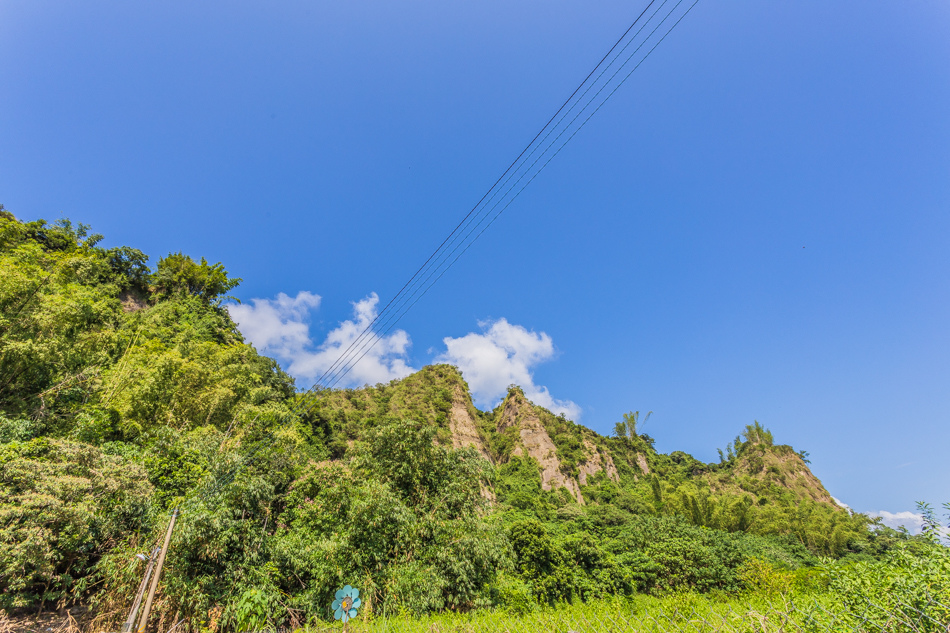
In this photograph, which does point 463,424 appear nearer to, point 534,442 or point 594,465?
point 534,442

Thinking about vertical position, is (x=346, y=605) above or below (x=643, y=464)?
below

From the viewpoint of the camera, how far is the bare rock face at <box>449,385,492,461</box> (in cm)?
4619

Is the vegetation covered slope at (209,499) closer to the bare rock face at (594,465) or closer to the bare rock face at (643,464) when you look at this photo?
the bare rock face at (594,465)

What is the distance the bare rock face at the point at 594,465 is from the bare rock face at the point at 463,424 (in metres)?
14.5

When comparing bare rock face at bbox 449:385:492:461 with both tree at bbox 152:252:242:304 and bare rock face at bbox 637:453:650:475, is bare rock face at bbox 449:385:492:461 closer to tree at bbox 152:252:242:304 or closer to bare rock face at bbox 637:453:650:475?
tree at bbox 152:252:242:304

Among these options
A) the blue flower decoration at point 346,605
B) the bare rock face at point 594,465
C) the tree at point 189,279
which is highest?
the tree at point 189,279

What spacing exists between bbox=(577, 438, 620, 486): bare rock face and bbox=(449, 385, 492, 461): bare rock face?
47.6 ft

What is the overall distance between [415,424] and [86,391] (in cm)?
1139

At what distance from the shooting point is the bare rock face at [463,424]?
152 ft

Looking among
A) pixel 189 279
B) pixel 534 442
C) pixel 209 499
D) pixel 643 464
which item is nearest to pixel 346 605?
pixel 209 499

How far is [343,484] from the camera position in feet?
35.2

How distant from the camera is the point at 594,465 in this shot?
56312mm

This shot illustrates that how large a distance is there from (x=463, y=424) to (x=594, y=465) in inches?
920

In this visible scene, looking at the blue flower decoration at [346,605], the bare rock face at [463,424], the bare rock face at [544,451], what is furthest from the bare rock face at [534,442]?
the blue flower decoration at [346,605]
